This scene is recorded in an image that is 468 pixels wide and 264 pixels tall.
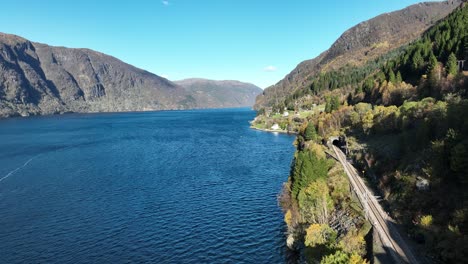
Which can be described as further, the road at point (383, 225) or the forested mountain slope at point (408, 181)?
the forested mountain slope at point (408, 181)

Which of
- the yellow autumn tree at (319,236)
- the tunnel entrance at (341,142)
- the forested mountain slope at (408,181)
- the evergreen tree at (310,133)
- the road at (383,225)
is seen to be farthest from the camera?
the evergreen tree at (310,133)

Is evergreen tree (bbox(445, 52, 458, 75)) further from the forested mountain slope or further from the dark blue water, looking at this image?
the dark blue water

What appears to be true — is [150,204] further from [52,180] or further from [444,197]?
[444,197]

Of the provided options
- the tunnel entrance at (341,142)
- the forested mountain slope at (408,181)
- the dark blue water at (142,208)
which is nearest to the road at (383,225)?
the forested mountain slope at (408,181)

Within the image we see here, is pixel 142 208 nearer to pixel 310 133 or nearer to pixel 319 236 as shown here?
pixel 319 236

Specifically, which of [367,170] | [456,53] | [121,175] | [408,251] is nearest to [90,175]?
[121,175]

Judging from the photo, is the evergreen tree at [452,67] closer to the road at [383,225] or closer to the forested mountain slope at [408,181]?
the forested mountain slope at [408,181]

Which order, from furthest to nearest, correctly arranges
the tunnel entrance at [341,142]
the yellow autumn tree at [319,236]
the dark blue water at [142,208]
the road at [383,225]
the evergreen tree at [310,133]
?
the evergreen tree at [310,133] < the tunnel entrance at [341,142] < the dark blue water at [142,208] < the yellow autumn tree at [319,236] < the road at [383,225]
